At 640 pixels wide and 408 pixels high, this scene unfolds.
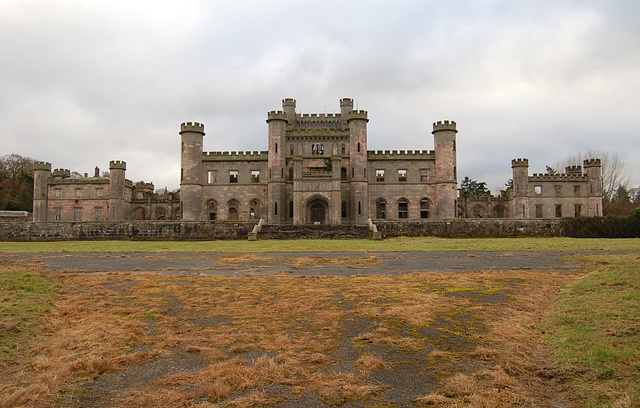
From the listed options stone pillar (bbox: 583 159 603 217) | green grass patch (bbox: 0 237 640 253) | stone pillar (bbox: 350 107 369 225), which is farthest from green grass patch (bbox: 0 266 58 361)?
stone pillar (bbox: 583 159 603 217)

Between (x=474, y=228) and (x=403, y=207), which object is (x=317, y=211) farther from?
(x=474, y=228)

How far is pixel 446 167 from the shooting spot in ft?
161

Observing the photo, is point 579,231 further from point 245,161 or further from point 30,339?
point 30,339

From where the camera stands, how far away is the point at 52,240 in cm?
3569

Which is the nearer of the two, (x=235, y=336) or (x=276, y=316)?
(x=235, y=336)

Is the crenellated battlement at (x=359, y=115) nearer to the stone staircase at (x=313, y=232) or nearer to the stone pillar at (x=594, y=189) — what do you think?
the stone staircase at (x=313, y=232)

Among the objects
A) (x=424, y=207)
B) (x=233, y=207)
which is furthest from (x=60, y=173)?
(x=424, y=207)

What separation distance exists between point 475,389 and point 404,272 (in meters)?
8.88

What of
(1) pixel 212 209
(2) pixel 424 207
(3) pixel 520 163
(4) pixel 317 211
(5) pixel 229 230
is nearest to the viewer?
(5) pixel 229 230

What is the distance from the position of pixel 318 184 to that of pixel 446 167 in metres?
14.7

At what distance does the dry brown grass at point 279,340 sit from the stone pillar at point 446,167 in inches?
1538

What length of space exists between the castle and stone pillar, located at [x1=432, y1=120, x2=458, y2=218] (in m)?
0.11

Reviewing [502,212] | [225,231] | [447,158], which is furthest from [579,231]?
[225,231]

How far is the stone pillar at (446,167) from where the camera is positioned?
48812mm
